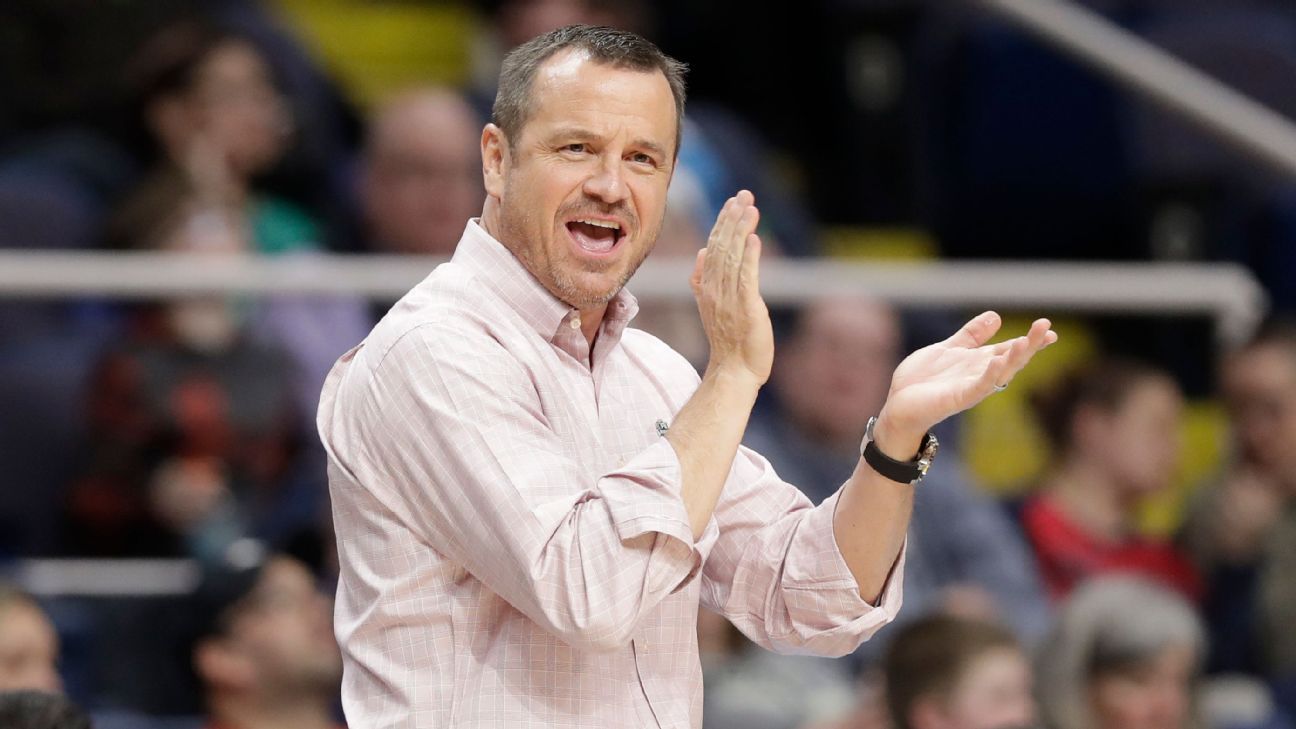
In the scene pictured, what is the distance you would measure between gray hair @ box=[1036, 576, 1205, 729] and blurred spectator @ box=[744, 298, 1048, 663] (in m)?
0.24

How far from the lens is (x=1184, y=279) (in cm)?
447

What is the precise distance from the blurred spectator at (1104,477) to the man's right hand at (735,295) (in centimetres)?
256

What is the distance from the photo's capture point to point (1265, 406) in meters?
4.50

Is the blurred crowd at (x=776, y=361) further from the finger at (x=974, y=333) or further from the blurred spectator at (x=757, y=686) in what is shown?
the finger at (x=974, y=333)

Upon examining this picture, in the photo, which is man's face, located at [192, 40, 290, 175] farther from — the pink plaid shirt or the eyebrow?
the eyebrow

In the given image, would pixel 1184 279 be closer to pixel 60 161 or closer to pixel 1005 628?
pixel 1005 628

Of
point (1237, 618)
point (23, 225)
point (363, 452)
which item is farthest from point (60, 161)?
point (363, 452)

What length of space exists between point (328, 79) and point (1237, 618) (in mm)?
2635

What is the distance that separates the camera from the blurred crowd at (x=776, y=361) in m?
3.96

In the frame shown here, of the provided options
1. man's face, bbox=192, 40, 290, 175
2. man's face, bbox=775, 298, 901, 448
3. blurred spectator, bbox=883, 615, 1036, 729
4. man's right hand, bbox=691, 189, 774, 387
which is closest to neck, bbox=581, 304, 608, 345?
man's right hand, bbox=691, 189, 774, 387

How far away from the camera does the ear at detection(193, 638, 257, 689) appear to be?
12.2ft

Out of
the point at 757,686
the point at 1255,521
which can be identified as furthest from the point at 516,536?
the point at 1255,521

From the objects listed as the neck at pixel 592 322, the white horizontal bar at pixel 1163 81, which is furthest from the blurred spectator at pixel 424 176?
the neck at pixel 592 322

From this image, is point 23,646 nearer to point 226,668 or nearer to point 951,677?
point 226,668
